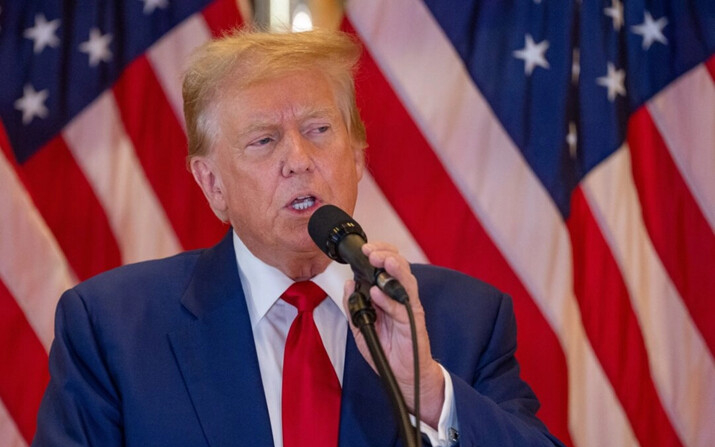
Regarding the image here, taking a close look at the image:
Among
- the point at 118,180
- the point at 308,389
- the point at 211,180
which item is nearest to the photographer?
the point at 308,389

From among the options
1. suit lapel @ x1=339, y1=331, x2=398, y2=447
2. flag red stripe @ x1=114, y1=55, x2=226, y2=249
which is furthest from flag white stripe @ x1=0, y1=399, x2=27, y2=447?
suit lapel @ x1=339, y1=331, x2=398, y2=447

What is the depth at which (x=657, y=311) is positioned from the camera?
9.67ft

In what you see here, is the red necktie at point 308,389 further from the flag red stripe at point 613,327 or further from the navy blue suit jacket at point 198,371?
the flag red stripe at point 613,327

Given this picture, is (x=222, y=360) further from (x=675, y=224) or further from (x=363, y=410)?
(x=675, y=224)

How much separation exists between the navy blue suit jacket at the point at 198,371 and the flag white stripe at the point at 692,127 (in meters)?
1.02

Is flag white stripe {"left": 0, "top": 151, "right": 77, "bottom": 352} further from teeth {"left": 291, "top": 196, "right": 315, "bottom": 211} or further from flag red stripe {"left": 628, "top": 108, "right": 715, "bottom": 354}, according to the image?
flag red stripe {"left": 628, "top": 108, "right": 715, "bottom": 354}

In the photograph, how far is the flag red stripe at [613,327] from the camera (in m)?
2.93

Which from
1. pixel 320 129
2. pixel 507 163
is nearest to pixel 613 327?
pixel 507 163

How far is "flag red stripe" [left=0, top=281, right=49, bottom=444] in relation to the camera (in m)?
2.84

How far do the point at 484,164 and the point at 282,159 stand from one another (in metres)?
1.11

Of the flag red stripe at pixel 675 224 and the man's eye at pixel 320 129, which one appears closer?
the man's eye at pixel 320 129

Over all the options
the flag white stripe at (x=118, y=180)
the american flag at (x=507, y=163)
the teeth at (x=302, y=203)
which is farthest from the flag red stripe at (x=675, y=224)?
the flag white stripe at (x=118, y=180)

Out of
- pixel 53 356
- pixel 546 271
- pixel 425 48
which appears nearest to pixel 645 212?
pixel 546 271

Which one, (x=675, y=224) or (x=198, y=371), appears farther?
(x=675, y=224)
